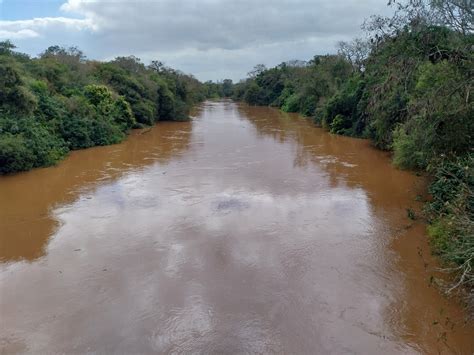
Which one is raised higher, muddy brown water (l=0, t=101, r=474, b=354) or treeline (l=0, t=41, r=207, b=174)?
treeline (l=0, t=41, r=207, b=174)

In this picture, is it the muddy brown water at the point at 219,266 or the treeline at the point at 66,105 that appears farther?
the treeline at the point at 66,105

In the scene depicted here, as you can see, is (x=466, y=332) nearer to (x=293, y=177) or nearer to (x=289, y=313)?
(x=289, y=313)

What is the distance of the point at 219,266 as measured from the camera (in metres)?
9.38

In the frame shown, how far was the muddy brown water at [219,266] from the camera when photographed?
22.9ft

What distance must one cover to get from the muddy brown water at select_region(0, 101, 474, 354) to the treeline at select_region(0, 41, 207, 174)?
174cm

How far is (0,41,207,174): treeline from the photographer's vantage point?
1827 centimetres

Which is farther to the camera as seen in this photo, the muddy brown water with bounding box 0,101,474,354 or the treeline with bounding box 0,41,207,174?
the treeline with bounding box 0,41,207,174

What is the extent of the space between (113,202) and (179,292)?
21.9 feet

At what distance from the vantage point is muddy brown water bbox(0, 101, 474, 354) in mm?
6992

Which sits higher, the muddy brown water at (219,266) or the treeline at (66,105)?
the treeline at (66,105)

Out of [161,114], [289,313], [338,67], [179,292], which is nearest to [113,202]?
[179,292]

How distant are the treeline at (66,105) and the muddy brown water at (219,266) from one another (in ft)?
5.70

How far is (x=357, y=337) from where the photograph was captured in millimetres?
6969

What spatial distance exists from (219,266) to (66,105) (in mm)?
19073
